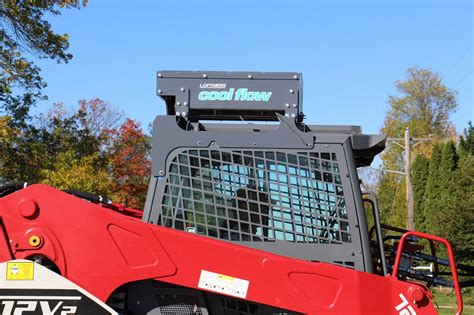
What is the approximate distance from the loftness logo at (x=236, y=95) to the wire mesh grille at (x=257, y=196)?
15.8 inches

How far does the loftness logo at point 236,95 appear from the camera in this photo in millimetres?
4426

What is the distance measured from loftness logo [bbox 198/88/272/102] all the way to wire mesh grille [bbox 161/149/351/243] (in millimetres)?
402

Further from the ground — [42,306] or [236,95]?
[236,95]

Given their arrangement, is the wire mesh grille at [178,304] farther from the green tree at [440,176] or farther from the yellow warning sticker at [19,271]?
the green tree at [440,176]

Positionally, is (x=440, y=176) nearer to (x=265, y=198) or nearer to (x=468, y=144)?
(x=468, y=144)

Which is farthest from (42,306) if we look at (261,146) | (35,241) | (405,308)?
(405,308)

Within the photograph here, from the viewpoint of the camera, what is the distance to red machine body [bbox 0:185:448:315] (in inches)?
156

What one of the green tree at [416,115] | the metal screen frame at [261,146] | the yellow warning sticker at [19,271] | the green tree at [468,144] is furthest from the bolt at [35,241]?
the green tree at [416,115]

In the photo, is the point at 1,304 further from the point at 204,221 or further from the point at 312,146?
the point at 312,146

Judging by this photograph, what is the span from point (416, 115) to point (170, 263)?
4824 centimetres

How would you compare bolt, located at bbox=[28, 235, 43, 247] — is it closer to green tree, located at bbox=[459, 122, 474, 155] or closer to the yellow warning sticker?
the yellow warning sticker

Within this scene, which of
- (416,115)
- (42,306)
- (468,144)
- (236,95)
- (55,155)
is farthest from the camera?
(416,115)

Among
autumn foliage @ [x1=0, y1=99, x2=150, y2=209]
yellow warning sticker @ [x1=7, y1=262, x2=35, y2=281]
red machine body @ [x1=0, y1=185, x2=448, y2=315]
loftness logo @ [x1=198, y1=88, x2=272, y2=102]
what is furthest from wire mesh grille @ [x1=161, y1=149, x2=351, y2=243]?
autumn foliage @ [x1=0, y1=99, x2=150, y2=209]

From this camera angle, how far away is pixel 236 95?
444 cm
